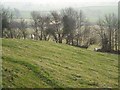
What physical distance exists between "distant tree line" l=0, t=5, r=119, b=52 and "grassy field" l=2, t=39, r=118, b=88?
1598 inches

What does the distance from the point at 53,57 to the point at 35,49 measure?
2.87m

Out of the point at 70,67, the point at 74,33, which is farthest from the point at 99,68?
the point at 74,33

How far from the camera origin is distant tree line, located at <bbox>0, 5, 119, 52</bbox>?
70.4 metres

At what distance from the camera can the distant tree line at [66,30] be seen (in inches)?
2772

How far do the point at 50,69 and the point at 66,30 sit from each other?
50.4m

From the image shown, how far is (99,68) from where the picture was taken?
26047 millimetres

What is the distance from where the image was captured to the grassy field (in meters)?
18.0

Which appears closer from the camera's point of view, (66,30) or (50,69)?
(50,69)

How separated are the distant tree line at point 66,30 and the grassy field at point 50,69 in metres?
40.6

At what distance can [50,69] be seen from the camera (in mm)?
21250

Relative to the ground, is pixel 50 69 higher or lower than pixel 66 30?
lower

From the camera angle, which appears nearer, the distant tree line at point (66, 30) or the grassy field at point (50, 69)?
the grassy field at point (50, 69)

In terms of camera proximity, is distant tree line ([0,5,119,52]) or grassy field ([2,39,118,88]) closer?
grassy field ([2,39,118,88])

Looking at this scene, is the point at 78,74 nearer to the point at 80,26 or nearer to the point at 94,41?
the point at 94,41
